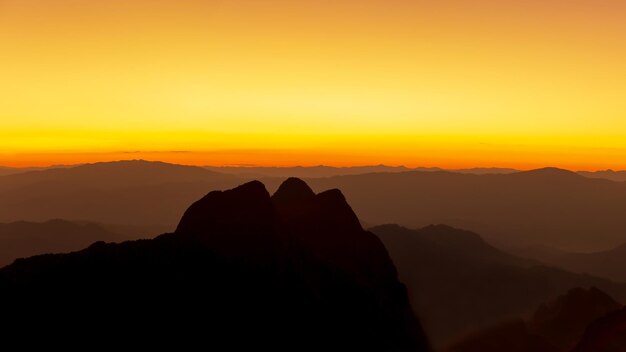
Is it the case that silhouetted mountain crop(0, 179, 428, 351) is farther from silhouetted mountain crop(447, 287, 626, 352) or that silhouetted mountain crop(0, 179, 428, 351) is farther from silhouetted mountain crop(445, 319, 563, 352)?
silhouetted mountain crop(447, 287, 626, 352)

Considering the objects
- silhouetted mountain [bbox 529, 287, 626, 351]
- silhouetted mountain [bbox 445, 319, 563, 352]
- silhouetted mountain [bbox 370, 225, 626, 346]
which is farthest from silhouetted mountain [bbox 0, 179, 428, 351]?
silhouetted mountain [bbox 370, 225, 626, 346]

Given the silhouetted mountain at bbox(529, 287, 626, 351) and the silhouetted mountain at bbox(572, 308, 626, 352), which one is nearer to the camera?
the silhouetted mountain at bbox(572, 308, 626, 352)

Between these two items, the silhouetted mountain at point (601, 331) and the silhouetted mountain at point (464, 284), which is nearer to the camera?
the silhouetted mountain at point (601, 331)

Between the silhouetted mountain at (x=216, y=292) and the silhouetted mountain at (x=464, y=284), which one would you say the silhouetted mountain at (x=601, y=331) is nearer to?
the silhouetted mountain at (x=216, y=292)

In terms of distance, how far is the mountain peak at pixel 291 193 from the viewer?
76875mm

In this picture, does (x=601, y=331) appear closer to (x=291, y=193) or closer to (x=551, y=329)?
(x=291, y=193)

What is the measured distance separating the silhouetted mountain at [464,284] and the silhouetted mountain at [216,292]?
88367 millimetres

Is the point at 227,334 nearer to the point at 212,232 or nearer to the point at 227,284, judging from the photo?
the point at 227,284

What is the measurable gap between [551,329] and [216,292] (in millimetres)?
75408

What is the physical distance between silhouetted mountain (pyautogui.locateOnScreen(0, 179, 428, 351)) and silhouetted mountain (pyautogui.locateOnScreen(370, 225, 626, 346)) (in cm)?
8837

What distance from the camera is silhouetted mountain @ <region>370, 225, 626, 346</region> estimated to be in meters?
150

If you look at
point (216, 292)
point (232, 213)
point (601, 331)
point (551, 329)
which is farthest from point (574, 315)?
point (216, 292)

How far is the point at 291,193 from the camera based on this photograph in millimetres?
78500

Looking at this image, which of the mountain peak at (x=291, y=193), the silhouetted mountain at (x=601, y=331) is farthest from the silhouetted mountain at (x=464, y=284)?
the silhouetted mountain at (x=601, y=331)
